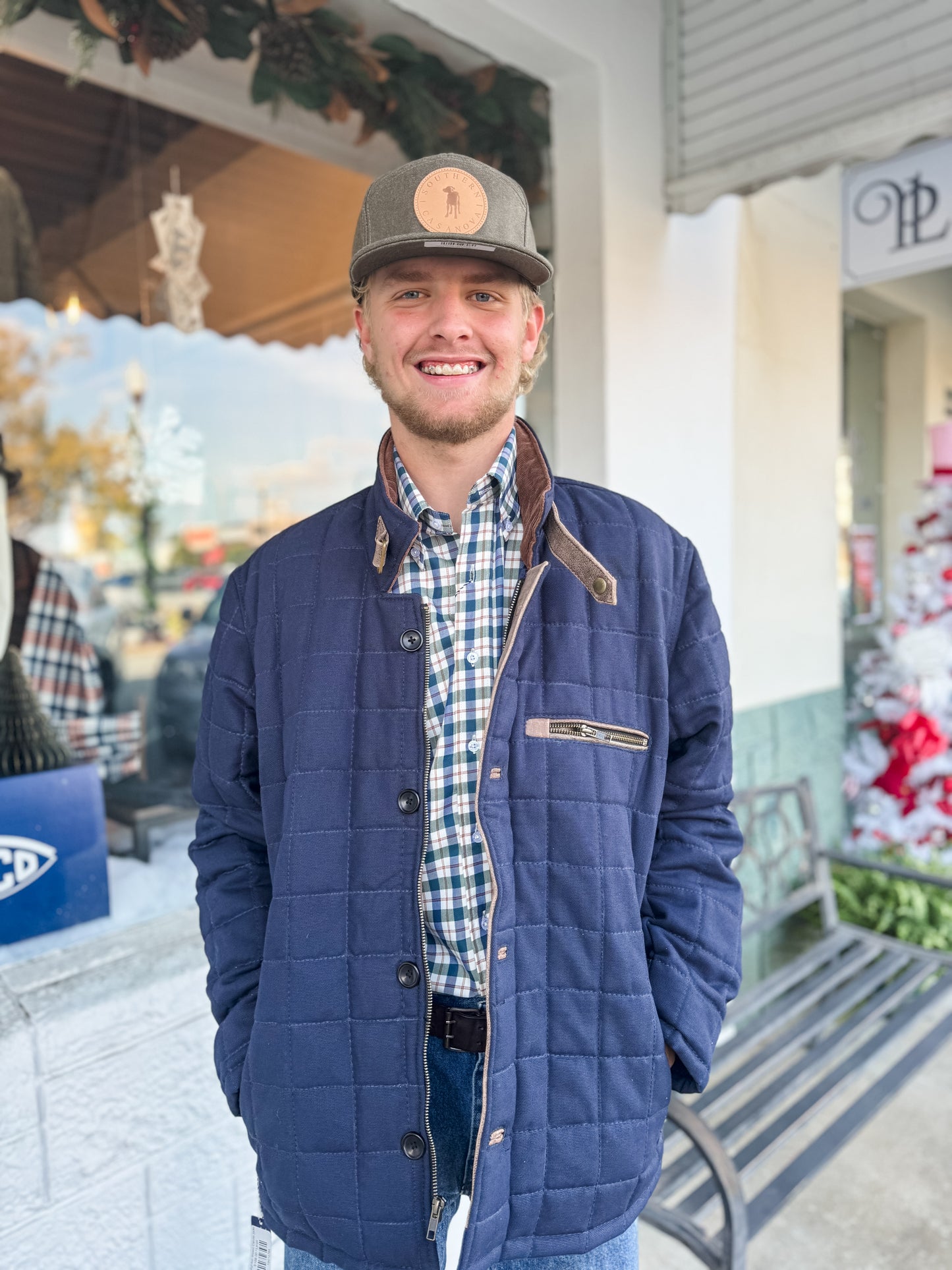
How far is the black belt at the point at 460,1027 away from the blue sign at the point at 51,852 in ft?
3.69

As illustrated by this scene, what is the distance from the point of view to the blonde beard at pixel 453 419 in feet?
3.85

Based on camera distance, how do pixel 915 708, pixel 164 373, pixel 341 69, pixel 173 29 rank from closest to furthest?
1. pixel 173 29
2. pixel 341 69
3. pixel 915 708
4. pixel 164 373

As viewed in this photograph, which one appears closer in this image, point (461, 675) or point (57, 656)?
point (461, 675)

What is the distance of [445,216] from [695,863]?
0.95m

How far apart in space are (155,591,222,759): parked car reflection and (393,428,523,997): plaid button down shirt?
3656 millimetres

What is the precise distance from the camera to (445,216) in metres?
1.12

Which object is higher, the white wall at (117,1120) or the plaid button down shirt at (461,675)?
the plaid button down shirt at (461,675)

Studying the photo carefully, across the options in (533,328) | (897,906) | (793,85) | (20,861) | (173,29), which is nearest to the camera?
(533,328)

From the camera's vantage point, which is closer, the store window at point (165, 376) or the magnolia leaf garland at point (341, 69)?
the magnolia leaf garland at point (341, 69)

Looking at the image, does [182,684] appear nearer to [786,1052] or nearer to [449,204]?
[786,1052]

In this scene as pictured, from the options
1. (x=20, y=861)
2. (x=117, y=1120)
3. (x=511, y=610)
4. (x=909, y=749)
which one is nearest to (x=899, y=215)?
(x=909, y=749)

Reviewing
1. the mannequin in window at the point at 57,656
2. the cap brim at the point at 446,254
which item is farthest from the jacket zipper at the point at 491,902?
the mannequin in window at the point at 57,656

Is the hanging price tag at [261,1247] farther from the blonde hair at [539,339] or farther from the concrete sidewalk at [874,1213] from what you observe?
the concrete sidewalk at [874,1213]

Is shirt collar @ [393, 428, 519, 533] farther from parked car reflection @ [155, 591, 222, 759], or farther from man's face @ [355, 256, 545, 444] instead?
parked car reflection @ [155, 591, 222, 759]
